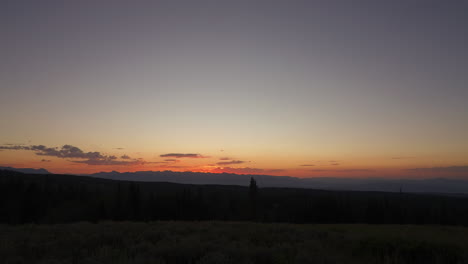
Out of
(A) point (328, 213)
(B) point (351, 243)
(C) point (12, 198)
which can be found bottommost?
(A) point (328, 213)

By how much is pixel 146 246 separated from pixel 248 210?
55.9 metres

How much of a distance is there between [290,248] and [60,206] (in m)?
71.6

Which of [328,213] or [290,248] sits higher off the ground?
[290,248]

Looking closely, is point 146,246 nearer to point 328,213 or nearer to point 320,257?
point 320,257

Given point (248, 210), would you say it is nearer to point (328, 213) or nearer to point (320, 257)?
point (328, 213)

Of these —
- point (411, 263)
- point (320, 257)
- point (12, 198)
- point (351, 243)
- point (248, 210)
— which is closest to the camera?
point (320, 257)

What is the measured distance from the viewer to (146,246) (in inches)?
409

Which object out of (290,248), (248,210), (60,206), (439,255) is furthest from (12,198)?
(439,255)

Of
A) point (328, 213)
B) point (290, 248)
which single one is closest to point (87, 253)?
point (290, 248)

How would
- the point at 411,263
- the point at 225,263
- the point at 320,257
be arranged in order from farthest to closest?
1. the point at 411,263
2. the point at 320,257
3. the point at 225,263

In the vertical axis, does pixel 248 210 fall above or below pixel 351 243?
below

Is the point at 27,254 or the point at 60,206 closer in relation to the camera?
the point at 27,254

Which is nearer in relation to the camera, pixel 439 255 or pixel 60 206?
pixel 439 255

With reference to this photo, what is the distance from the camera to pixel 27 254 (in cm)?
955
